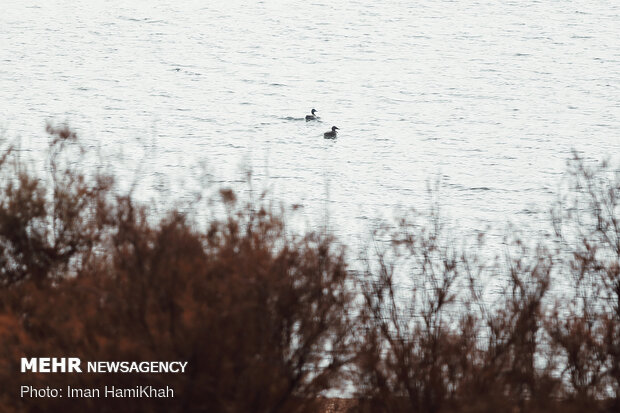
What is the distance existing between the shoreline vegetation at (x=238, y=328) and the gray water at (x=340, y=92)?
68.8 feet

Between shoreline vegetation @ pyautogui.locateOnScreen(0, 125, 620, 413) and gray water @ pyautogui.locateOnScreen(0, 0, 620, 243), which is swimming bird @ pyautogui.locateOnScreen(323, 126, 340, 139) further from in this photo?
shoreline vegetation @ pyautogui.locateOnScreen(0, 125, 620, 413)

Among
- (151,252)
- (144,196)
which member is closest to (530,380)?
(151,252)

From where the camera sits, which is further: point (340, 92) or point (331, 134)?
point (340, 92)

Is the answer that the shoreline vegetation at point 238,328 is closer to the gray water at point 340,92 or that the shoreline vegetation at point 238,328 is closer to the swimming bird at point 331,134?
the gray water at point 340,92

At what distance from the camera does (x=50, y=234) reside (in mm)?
9688

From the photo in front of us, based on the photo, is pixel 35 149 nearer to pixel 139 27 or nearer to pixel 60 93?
pixel 60 93

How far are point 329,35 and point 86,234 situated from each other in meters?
54.2

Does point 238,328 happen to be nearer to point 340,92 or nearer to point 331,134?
point 331,134

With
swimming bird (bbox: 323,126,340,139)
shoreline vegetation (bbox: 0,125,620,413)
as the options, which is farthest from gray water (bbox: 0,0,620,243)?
shoreline vegetation (bbox: 0,125,620,413)

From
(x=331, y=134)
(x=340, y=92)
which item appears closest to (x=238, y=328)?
(x=331, y=134)

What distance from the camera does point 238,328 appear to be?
6848mm

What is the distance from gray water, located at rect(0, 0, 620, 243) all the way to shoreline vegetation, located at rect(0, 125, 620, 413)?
21.0 meters

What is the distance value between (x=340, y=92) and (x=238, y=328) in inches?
1818

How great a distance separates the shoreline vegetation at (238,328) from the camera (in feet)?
22.3
